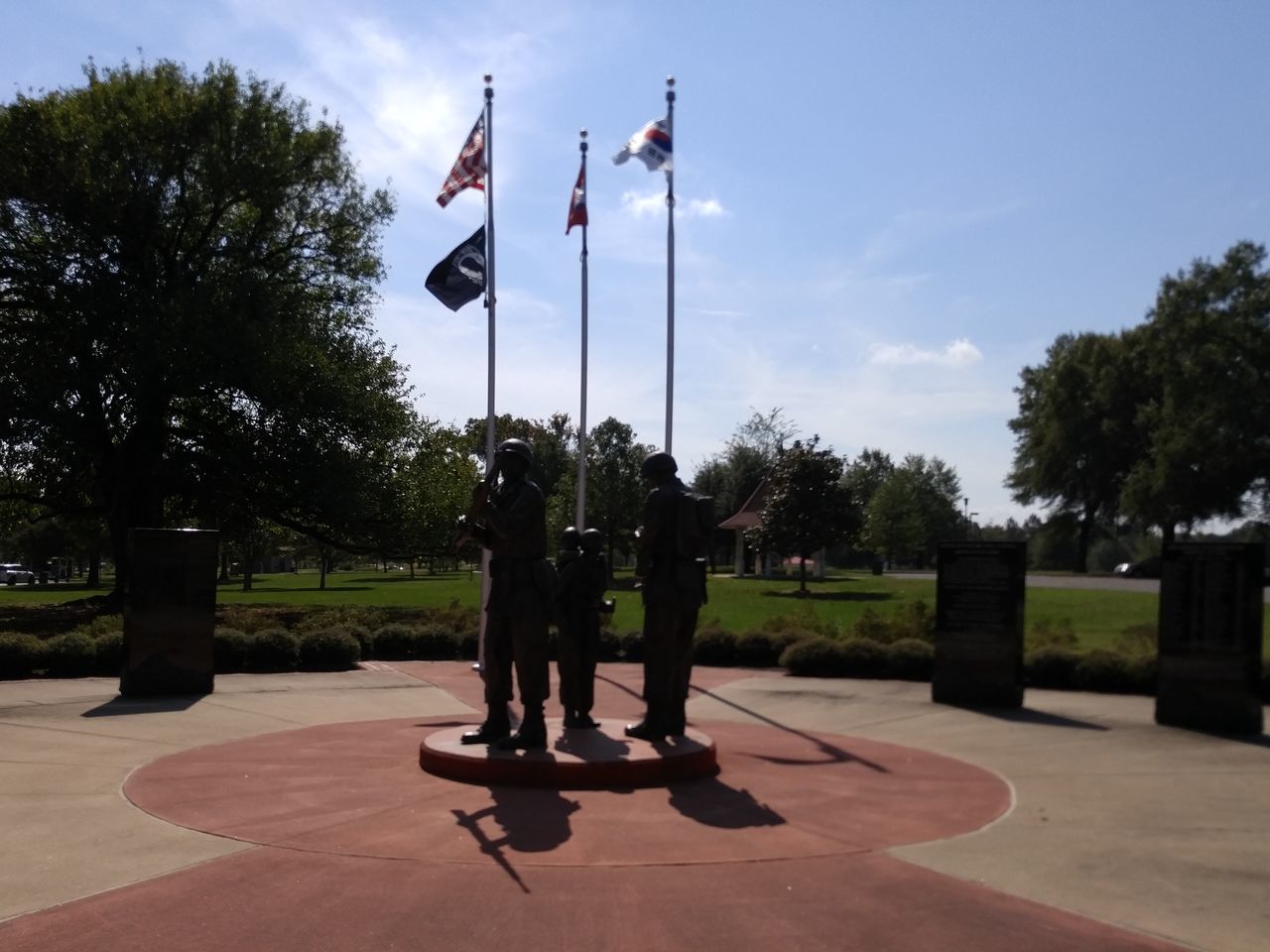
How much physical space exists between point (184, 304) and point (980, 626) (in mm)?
19110

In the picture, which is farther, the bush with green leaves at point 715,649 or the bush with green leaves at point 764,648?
the bush with green leaves at point 715,649

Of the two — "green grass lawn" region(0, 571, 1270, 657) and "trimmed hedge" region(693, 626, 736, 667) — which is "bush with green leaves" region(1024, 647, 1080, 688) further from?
"trimmed hedge" region(693, 626, 736, 667)

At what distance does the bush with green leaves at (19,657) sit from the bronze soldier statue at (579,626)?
8.91 m

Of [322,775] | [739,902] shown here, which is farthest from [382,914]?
[322,775]

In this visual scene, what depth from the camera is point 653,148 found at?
693 inches

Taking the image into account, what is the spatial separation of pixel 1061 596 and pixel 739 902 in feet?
113

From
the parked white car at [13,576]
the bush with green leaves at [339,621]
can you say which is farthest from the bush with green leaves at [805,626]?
the parked white car at [13,576]

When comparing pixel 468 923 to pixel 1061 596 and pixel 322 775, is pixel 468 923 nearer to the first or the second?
pixel 322 775

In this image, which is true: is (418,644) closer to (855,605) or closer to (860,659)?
(860,659)

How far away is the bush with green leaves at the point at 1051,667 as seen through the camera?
611 inches

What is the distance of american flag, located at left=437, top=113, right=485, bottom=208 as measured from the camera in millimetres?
17688

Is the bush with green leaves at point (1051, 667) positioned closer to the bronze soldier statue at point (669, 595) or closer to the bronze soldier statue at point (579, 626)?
the bronze soldier statue at point (669, 595)

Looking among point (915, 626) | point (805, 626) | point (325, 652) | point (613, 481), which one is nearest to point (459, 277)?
point (325, 652)

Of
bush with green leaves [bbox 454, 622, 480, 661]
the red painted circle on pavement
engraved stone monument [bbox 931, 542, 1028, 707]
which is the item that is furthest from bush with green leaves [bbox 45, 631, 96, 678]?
engraved stone monument [bbox 931, 542, 1028, 707]
